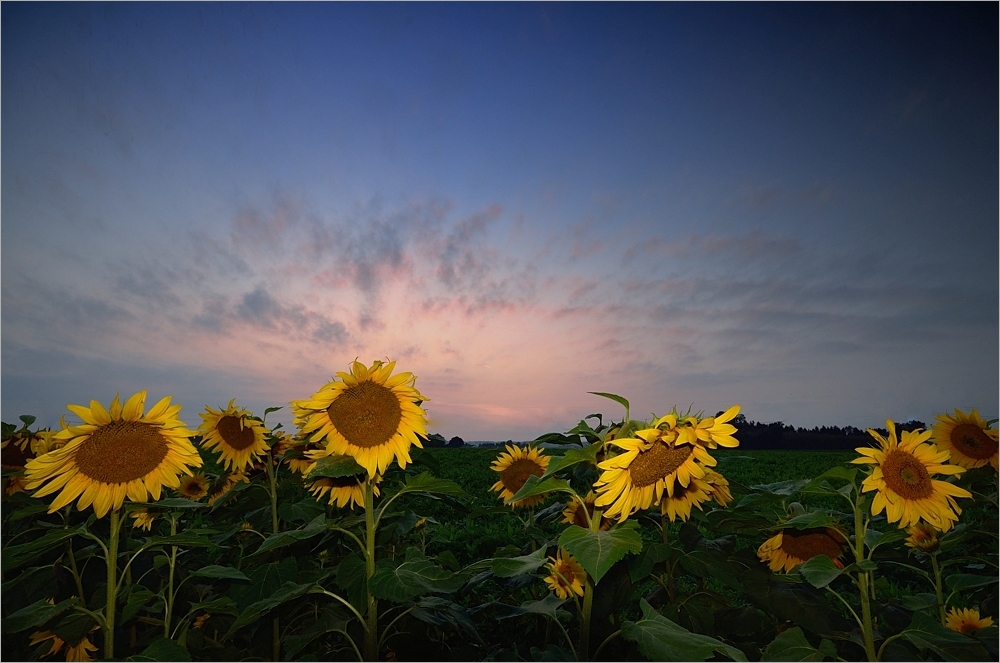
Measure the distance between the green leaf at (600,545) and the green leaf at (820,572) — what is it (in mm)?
780

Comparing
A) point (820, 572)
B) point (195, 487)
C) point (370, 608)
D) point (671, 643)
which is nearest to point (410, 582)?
point (370, 608)

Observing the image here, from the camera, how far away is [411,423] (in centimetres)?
247

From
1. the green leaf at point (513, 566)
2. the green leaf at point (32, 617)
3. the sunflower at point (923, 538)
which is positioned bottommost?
the sunflower at point (923, 538)

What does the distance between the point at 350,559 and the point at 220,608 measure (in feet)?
2.37

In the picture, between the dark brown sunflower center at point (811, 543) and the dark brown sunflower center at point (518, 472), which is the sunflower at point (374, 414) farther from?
the dark brown sunflower center at point (811, 543)

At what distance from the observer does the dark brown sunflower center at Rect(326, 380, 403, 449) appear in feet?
8.02

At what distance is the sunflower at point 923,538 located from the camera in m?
2.85

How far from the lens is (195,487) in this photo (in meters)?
4.49

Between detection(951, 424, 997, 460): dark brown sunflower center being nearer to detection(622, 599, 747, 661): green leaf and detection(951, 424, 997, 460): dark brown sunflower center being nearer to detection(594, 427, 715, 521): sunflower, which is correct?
detection(594, 427, 715, 521): sunflower

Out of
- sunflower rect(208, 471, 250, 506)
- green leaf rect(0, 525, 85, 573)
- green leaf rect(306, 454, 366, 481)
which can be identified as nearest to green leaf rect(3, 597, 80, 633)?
green leaf rect(0, 525, 85, 573)

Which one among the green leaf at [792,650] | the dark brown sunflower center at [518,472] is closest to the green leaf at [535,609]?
the green leaf at [792,650]

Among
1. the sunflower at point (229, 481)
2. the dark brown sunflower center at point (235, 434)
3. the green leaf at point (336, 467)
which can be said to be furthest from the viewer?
the sunflower at point (229, 481)

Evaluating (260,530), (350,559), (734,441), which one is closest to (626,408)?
(734,441)

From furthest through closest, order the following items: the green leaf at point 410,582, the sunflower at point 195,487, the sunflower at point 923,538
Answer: the sunflower at point 195,487 → the sunflower at point 923,538 → the green leaf at point 410,582
